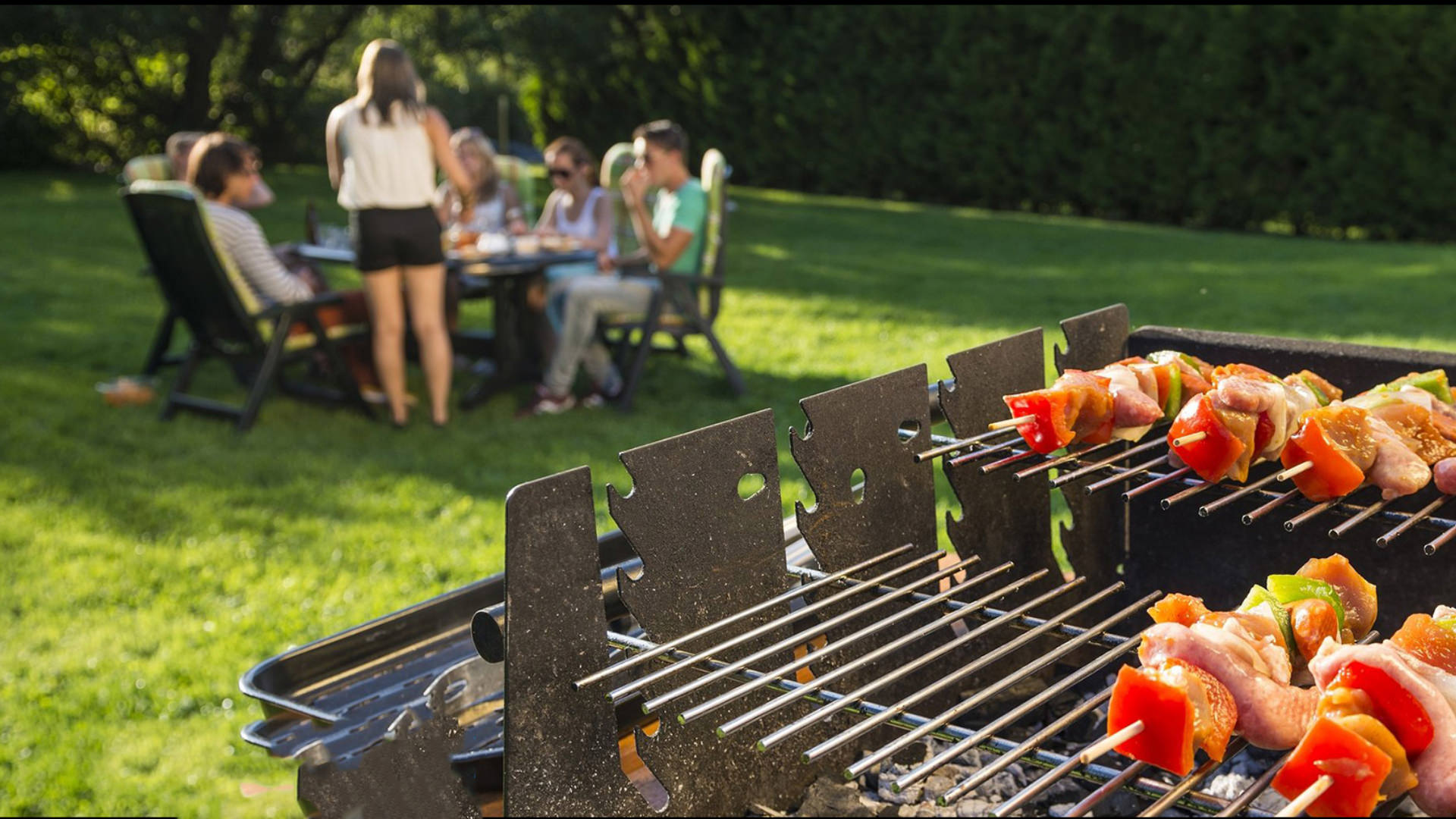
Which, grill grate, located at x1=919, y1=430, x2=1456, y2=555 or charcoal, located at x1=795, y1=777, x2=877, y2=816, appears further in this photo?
charcoal, located at x1=795, y1=777, x2=877, y2=816

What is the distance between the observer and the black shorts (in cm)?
621

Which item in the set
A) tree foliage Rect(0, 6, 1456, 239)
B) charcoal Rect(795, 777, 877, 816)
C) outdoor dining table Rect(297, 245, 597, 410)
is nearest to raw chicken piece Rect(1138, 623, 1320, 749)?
charcoal Rect(795, 777, 877, 816)

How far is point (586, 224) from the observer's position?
8.11 m

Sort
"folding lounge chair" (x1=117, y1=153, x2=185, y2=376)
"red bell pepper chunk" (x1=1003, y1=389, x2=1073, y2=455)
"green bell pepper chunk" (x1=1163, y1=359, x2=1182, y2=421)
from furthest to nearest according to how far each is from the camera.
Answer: "folding lounge chair" (x1=117, y1=153, x2=185, y2=376), "green bell pepper chunk" (x1=1163, y1=359, x2=1182, y2=421), "red bell pepper chunk" (x1=1003, y1=389, x2=1073, y2=455)

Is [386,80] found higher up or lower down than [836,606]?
higher up

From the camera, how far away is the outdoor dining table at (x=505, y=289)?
279 inches

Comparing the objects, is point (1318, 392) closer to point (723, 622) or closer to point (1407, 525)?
point (1407, 525)

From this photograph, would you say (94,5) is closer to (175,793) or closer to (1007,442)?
(175,793)

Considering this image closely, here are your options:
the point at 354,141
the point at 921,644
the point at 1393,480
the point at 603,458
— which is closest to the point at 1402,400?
the point at 1393,480

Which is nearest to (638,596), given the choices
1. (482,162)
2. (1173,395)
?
(1173,395)

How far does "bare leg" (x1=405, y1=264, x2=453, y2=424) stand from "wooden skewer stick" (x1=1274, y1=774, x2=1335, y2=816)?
578 cm

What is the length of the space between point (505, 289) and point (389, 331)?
3.03 ft

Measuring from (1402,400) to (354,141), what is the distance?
16.5 feet

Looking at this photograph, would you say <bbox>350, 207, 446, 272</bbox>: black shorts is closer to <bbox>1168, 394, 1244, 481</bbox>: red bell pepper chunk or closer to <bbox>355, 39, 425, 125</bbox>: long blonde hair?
<bbox>355, 39, 425, 125</bbox>: long blonde hair
